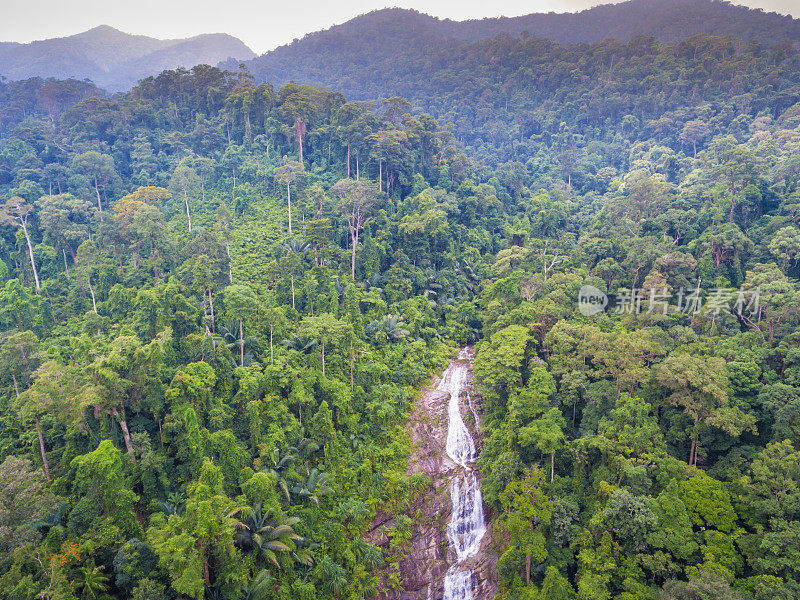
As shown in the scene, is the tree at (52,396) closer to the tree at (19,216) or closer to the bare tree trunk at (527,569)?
the tree at (19,216)

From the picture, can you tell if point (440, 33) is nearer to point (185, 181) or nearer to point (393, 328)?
point (185, 181)

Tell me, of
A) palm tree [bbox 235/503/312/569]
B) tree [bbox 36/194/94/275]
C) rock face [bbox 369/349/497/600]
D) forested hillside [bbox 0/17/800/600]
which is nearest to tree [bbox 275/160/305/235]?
forested hillside [bbox 0/17/800/600]

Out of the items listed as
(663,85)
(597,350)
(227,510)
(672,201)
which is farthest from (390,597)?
(663,85)

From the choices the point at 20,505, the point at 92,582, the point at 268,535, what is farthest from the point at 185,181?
the point at 92,582

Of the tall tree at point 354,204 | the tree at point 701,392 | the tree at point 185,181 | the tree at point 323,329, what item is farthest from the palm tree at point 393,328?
the tree at point 185,181

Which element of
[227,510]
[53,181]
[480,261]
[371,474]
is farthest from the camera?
[480,261]

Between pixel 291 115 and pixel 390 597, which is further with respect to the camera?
pixel 291 115

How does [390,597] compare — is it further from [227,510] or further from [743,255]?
[743,255]
